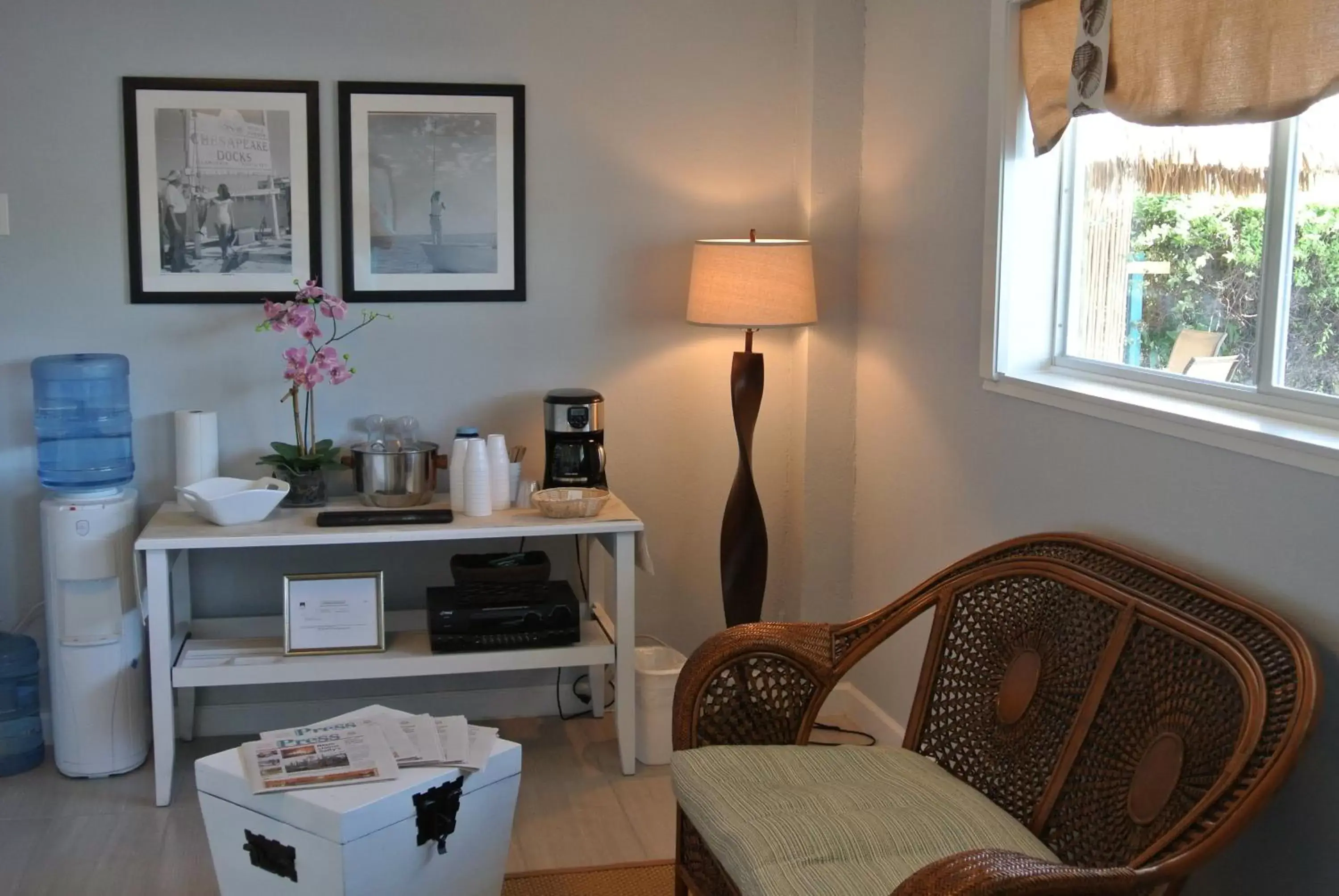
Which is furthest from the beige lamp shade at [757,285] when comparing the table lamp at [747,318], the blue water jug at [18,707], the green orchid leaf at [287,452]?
the blue water jug at [18,707]

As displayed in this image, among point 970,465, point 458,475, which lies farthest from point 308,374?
point 970,465

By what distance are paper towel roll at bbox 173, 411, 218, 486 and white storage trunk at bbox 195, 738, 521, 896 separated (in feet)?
3.53

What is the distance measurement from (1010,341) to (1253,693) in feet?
3.99

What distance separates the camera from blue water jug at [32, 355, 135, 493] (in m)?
3.36

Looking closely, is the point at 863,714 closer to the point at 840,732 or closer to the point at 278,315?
the point at 840,732

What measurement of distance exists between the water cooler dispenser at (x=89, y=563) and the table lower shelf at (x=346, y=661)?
0.19 meters

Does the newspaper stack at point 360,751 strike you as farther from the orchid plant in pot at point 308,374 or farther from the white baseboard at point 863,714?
the white baseboard at point 863,714

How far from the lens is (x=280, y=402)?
11.9 feet

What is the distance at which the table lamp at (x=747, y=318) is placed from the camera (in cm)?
344

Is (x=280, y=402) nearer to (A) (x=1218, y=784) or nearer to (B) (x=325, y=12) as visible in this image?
(B) (x=325, y=12)

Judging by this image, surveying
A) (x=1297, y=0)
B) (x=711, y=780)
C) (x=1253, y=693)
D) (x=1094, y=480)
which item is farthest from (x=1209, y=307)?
(x=711, y=780)

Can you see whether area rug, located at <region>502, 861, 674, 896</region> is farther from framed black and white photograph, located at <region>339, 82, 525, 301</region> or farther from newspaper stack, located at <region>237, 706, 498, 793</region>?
framed black and white photograph, located at <region>339, 82, 525, 301</region>

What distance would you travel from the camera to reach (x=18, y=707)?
345 centimetres

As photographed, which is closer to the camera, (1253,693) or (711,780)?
(1253,693)
